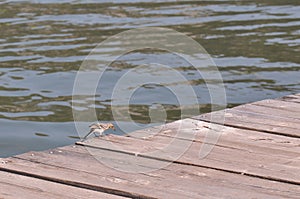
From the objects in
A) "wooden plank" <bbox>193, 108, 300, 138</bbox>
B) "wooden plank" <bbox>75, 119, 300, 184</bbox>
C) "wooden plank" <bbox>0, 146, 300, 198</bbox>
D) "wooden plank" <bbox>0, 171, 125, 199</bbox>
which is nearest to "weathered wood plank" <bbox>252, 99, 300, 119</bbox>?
"wooden plank" <bbox>193, 108, 300, 138</bbox>

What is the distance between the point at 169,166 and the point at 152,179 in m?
0.23

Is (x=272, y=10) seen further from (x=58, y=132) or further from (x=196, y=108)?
(x=58, y=132)

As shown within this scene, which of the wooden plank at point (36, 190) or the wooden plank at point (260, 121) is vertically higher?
the wooden plank at point (36, 190)

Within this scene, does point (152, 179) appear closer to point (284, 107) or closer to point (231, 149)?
point (231, 149)

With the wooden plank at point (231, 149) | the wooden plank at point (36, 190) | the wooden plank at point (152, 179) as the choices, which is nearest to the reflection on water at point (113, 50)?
the wooden plank at point (231, 149)

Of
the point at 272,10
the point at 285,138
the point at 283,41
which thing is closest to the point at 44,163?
the point at 285,138

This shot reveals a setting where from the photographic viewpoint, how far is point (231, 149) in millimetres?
4258

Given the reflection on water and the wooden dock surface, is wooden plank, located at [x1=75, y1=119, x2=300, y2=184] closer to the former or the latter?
the wooden dock surface

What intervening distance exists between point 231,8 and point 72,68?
3436 millimetres

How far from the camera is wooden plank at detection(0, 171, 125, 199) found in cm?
355

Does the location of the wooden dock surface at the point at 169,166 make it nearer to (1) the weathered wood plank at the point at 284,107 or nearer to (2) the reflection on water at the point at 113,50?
(1) the weathered wood plank at the point at 284,107

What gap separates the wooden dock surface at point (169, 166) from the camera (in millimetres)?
3607

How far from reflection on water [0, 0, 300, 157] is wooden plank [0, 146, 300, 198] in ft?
6.70

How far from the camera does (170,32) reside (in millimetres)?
9727
